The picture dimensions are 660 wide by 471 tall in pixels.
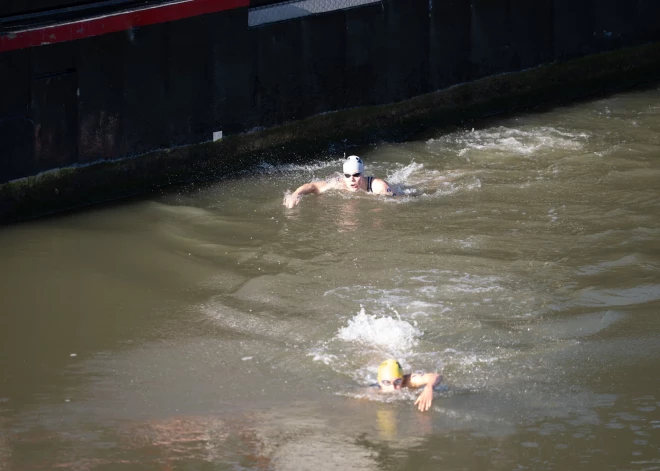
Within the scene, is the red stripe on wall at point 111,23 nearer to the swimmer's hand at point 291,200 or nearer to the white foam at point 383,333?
the swimmer's hand at point 291,200

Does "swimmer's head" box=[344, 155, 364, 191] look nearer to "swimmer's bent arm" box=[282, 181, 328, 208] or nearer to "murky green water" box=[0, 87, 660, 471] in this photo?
"murky green water" box=[0, 87, 660, 471]

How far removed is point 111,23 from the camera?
1406cm

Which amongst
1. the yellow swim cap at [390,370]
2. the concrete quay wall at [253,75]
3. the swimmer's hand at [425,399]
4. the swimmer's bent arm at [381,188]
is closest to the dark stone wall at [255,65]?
the concrete quay wall at [253,75]

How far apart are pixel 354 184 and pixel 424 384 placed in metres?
5.51

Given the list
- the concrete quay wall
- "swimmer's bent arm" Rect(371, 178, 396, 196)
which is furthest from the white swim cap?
the concrete quay wall

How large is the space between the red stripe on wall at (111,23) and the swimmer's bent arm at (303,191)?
10.1 ft

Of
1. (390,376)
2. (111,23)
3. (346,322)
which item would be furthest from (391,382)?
(111,23)

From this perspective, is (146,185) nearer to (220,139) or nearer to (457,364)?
(220,139)

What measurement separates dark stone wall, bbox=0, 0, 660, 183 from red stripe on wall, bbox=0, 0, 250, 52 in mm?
104

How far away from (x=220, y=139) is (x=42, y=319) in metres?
5.47

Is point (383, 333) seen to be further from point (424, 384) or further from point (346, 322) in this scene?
point (424, 384)

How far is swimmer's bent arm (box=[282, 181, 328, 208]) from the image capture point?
13977mm

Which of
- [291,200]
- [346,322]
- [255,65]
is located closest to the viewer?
[346,322]

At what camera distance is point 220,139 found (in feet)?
51.7
